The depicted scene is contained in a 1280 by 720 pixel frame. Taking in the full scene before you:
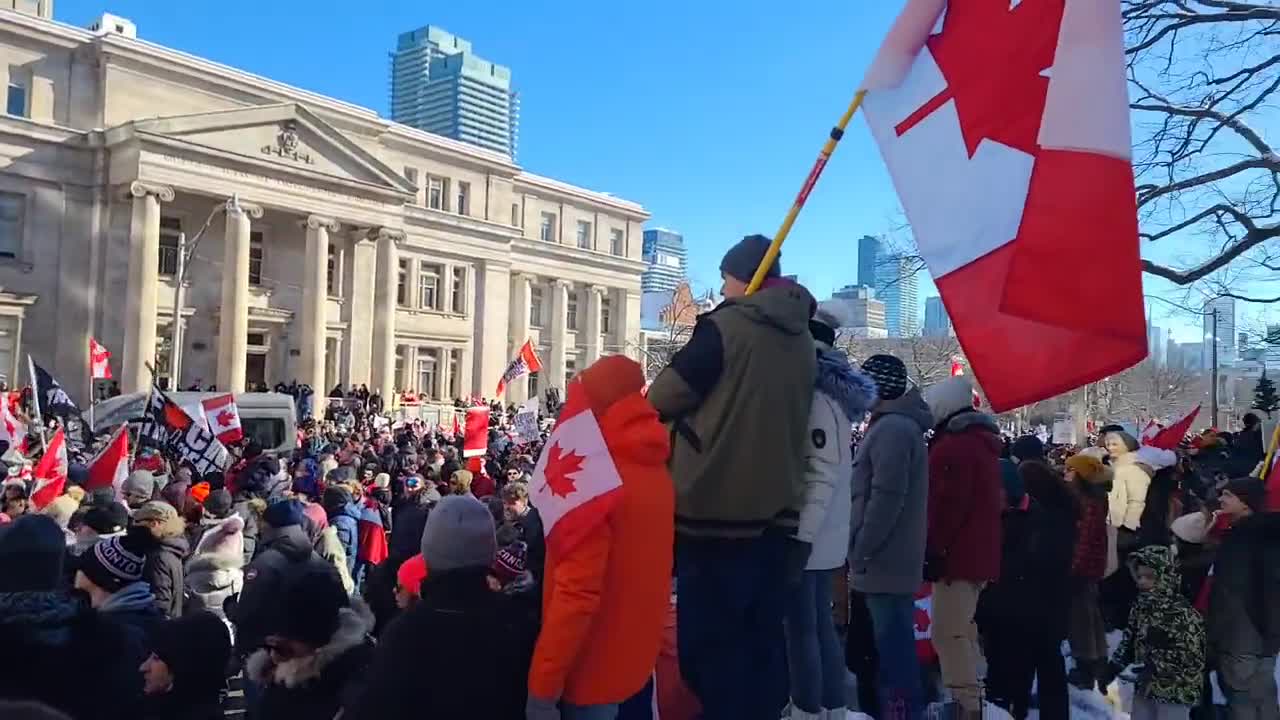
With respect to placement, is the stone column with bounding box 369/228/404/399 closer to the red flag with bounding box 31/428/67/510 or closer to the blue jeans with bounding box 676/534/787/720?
the red flag with bounding box 31/428/67/510

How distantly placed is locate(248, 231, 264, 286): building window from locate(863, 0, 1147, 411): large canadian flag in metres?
40.5

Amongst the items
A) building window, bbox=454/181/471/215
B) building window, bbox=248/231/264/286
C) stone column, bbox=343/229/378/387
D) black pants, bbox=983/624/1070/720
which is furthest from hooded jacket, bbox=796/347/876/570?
building window, bbox=454/181/471/215

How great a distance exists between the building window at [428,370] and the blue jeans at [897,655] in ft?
150

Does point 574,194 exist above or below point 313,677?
above

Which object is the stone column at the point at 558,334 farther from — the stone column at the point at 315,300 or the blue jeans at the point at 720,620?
the blue jeans at the point at 720,620

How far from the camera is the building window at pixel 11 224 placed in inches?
1332

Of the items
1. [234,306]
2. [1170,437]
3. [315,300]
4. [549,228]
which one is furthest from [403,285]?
[1170,437]

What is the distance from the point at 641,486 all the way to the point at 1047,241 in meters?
1.58

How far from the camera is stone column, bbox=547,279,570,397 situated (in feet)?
185

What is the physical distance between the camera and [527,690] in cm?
288

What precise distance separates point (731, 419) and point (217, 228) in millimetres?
39610

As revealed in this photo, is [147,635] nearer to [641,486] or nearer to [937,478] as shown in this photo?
[641,486]

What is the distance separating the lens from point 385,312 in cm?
4353

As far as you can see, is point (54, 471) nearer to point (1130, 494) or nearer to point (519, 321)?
point (1130, 494)
